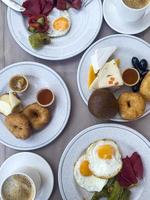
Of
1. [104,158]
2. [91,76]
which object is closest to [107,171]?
[104,158]

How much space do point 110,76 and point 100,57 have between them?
0.07 m

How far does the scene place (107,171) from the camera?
110 cm

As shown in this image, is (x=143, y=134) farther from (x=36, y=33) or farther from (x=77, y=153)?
(x=36, y=33)

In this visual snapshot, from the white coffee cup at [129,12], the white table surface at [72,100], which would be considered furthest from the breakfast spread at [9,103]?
the white coffee cup at [129,12]

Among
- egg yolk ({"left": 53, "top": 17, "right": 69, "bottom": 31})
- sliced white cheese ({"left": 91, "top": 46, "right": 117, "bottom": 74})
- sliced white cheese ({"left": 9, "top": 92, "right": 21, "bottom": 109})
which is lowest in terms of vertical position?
sliced white cheese ({"left": 9, "top": 92, "right": 21, "bottom": 109})

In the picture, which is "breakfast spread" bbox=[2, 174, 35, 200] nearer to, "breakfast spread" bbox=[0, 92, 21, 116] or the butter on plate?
"breakfast spread" bbox=[0, 92, 21, 116]

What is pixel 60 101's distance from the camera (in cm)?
118

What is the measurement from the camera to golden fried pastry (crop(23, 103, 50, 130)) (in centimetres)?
115

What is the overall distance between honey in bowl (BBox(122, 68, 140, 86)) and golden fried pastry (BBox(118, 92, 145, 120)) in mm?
40

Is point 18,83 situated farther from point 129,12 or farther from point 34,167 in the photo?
point 129,12

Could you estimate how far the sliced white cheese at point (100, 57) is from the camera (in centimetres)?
116

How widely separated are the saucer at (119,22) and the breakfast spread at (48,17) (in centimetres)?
10

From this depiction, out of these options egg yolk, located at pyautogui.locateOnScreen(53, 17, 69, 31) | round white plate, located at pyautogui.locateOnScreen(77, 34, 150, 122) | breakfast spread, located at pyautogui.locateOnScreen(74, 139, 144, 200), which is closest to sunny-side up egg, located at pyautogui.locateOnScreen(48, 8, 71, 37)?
egg yolk, located at pyautogui.locateOnScreen(53, 17, 69, 31)

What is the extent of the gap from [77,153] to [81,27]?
0.42 meters
